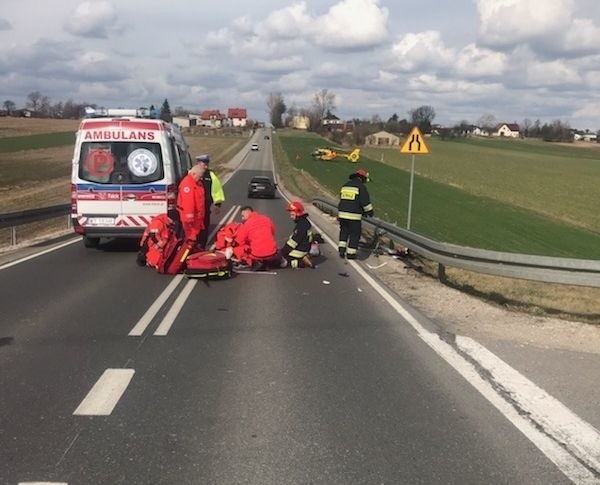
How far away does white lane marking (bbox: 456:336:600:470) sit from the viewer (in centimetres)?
Result: 412

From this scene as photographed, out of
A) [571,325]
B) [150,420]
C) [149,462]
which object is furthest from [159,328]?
[571,325]

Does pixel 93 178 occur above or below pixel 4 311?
above

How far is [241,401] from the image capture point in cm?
482

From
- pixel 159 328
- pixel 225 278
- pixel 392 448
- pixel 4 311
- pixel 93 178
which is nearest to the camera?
pixel 392 448

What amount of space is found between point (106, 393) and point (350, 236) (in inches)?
343

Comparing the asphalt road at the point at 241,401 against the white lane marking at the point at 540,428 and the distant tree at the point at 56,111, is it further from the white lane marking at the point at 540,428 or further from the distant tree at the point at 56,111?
the distant tree at the point at 56,111

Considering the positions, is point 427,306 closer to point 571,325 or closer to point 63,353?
point 571,325

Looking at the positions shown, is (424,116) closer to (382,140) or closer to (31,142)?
(382,140)

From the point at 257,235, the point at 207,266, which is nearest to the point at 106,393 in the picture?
the point at 207,266

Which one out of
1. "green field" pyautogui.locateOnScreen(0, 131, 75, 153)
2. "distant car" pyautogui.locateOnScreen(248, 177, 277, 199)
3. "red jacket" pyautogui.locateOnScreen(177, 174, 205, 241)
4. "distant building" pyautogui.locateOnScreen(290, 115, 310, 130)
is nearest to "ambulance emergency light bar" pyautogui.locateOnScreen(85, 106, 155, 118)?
"red jacket" pyautogui.locateOnScreen(177, 174, 205, 241)

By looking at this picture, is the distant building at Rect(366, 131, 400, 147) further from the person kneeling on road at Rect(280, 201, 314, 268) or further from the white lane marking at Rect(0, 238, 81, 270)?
the person kneeling on road at Rect(280, 201, 314, 268)

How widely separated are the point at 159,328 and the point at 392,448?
3.67m

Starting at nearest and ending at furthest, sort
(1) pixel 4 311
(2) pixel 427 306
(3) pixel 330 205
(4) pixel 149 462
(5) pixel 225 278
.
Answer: (4) pixel 149 462 → (1) pixel 4 311 → (2) pixel 427 306 → (5) pixel 225 278 → (3) pixel 330 205

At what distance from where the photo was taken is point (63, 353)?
19.6ft
